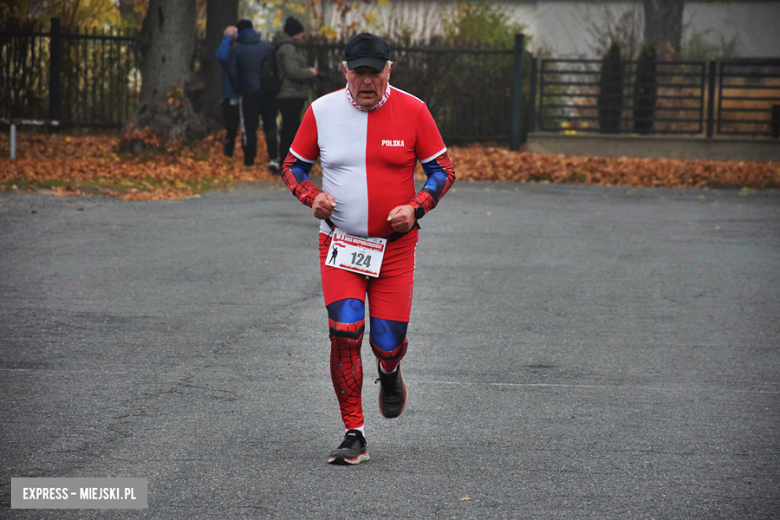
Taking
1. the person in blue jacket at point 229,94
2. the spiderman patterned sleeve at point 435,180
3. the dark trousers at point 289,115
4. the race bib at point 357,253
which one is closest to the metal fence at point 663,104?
the person in blue jacket at point 229,94

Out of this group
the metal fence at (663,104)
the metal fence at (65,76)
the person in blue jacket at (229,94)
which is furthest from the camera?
the metal fence at (663,104)

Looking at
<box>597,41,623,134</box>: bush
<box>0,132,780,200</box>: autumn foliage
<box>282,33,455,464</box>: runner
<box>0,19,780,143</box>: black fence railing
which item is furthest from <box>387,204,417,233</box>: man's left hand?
<box>597,41,623,134</box>: bush

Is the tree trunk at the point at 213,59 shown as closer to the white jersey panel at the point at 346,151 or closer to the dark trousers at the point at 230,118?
the dark trousers at the point at 230,118

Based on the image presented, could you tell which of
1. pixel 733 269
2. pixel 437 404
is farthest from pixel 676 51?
pixel 437 404

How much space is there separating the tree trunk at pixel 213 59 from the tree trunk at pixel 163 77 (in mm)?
3698

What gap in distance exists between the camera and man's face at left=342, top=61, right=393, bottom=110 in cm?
420

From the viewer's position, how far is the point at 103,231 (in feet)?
34.0

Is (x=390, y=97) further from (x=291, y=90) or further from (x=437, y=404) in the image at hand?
(x=291, y=90)

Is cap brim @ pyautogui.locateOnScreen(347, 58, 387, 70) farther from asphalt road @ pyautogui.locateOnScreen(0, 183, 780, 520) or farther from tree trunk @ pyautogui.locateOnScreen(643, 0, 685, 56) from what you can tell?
tree trunk @ pyautogui.locateOnScreen(643, 0, 685, 56)

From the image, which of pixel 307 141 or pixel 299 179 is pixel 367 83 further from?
pixel 299 179

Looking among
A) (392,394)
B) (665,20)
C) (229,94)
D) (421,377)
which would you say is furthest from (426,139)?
(665,20)

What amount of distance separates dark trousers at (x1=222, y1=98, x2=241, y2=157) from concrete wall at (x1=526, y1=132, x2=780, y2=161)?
7702 millimetres

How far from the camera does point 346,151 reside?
14.2 feet

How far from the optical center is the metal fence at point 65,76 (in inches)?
835
